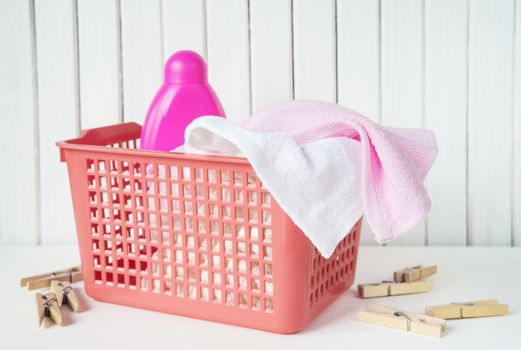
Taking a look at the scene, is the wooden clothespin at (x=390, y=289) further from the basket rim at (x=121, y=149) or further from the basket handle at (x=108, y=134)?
the basket handle at (x=108, y=134)

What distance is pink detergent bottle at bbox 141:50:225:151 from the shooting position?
121cm

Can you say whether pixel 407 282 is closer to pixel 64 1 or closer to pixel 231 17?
pixel 231 17

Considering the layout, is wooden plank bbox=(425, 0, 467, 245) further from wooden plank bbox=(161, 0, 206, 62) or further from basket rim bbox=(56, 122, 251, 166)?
basket rim bbox=(56, 122, 251, 166)

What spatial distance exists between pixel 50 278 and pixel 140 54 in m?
0.46

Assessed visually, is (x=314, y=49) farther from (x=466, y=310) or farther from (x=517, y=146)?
(x=466, y=310)

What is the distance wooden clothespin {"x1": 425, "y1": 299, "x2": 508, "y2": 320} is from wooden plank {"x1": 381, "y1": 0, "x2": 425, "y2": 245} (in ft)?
1.48

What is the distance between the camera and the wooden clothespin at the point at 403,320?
951 millimetres

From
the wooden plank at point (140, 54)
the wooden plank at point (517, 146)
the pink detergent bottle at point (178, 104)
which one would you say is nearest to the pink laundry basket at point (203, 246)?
the pink detergent bottle at point (178, 104)

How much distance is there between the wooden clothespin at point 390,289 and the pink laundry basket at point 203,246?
38mm

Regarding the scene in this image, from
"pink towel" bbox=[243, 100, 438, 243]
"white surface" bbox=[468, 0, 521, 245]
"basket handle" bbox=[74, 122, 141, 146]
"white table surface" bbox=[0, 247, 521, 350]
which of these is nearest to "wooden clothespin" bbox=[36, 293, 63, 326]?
"white table surface" bbox=[0, 247, 521, 350]

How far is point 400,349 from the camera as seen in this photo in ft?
2.99

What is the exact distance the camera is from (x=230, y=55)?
1.40 metres

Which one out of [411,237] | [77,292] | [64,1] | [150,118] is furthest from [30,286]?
[411,237]

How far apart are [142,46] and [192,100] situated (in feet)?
0.88
